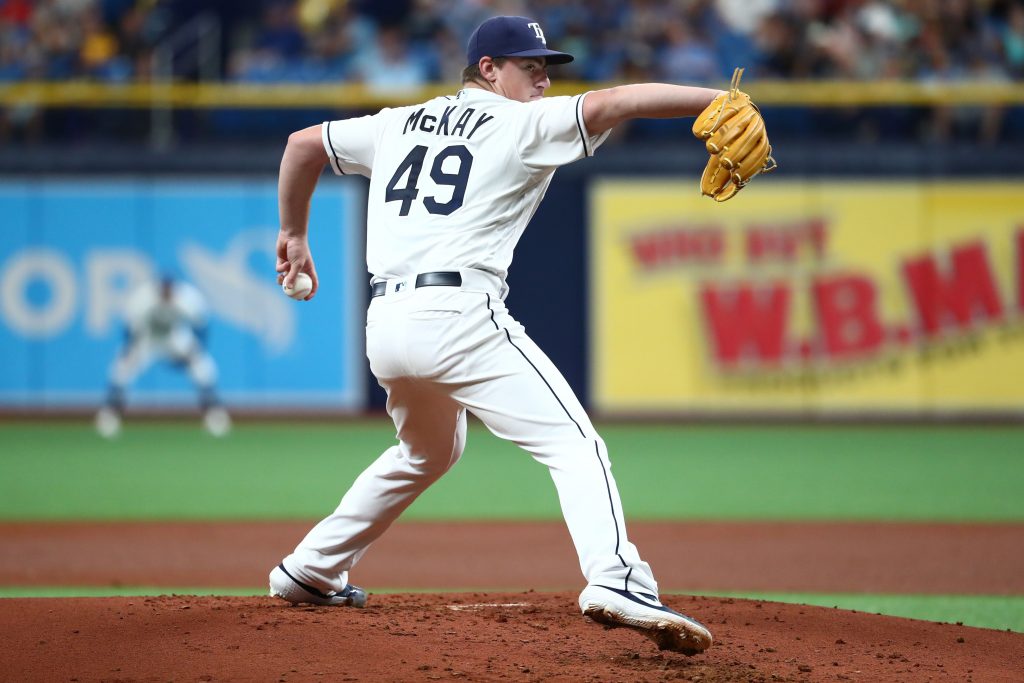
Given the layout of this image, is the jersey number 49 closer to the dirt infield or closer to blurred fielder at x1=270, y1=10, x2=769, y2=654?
blurred fielder at x1=270, y1=10, x2=769, y2=654

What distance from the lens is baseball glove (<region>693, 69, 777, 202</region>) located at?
3516 millimetres

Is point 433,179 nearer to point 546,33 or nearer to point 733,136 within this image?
point 733,136

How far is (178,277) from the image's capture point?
14.1 metres

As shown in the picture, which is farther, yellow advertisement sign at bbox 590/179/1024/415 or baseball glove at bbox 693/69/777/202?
yellow advertisement sign at bbox 590/179/1024/415

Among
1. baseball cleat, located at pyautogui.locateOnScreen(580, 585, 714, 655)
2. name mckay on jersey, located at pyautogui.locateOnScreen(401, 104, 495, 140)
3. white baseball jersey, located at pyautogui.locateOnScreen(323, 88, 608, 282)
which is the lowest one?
baseball cleat, located at pyautogui.locateOnScreen(580, 585, 714, 655)

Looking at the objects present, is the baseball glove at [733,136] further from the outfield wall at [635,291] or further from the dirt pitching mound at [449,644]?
the outfield wall at [635,291]

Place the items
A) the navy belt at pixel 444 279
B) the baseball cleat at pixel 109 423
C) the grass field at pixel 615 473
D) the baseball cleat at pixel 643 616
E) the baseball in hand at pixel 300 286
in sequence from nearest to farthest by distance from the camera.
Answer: the baseball cleat at pixel 643 616 → the navy belt at pixel 444 279 → the baseball in hand at pixel 300 286 → the grass field at pixel 615 473 → the baseball cleat at pixel 109 423

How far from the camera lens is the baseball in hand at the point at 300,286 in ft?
14.1

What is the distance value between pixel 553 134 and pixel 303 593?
5.75 ft

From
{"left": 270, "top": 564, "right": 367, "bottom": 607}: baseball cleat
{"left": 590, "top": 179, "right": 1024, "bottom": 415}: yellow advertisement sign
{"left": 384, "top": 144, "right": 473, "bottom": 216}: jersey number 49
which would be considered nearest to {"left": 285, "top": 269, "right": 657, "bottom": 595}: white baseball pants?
{"left": 384, "top": 144, "right": 473, "bottom": 216}: jersey number 49

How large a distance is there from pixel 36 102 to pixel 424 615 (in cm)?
1132

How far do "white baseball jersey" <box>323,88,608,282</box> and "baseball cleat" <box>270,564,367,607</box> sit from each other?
3.61 ft

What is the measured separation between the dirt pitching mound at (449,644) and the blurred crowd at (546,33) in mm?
9917

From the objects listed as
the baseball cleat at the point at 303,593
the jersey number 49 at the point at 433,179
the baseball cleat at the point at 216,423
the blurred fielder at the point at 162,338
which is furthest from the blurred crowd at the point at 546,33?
the jersey number 49 at the point at 433,179
